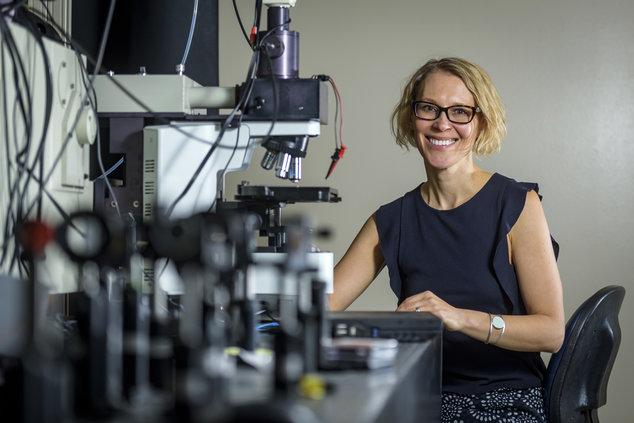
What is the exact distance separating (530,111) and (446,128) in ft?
5.25

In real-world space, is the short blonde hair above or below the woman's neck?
above

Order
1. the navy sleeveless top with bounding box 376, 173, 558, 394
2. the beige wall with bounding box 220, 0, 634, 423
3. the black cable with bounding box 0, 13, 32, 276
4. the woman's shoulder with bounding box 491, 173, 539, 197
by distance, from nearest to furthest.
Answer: the black cable with bounding box 0, 13, 32, 276 → the navy sleeveless top with bounding box 376, 173, 558, 394 → the woman's shoulder with bounding box 491, 173, 539, 197 → the beige wall with bounding box 220, 0, 634, 423

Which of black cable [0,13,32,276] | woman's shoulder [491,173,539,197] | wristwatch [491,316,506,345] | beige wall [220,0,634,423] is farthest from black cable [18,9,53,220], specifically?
beige wall [220,0,634,423]

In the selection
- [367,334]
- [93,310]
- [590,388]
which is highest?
[93,310]

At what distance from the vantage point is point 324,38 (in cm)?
349

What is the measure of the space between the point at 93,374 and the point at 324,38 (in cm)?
309

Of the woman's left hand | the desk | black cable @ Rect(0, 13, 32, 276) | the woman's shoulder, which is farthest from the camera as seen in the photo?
the woman's shoulder

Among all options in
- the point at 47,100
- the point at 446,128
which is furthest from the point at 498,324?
the point at 47,100

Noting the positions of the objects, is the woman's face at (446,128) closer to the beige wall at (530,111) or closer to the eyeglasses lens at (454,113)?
the eyeglasses lens at (454,113)

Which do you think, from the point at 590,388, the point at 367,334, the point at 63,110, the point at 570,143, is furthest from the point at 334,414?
the point at 570,143

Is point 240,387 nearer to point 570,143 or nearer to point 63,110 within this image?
point 63,110

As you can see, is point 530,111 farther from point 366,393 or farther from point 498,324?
point 366,393

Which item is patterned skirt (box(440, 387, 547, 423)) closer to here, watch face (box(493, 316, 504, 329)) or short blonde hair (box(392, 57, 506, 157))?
watch face (box(493, 316, 504, 329))

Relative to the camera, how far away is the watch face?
65.2 inches
